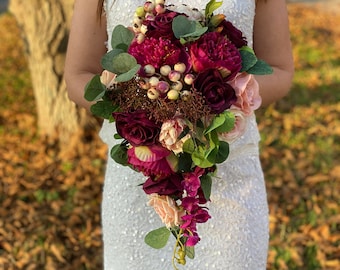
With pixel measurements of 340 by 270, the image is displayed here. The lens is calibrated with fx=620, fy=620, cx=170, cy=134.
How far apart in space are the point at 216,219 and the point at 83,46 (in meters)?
0.72

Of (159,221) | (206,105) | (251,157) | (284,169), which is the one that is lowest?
(284,169)

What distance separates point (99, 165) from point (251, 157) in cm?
315

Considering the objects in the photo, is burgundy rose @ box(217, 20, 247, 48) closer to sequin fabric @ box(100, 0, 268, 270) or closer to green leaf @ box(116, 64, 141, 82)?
green leaf @ box(116, 64, 141, 82)

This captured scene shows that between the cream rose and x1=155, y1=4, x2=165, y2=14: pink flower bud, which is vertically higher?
x1=155, y1=4, x2=165, y2=14: pink flower bud

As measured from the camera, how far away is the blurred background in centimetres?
413

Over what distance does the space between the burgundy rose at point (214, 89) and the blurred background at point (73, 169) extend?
9.01 ft

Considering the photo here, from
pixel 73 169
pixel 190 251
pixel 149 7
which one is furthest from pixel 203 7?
pixel 73 169

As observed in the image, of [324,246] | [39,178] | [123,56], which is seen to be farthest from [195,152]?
[39,178]

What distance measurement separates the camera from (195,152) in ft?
4.99

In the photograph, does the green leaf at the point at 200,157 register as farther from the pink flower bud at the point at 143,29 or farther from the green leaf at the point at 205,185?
the pink flower bud at the point at 143,29

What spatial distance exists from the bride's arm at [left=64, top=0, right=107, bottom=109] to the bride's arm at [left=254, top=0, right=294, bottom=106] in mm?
526

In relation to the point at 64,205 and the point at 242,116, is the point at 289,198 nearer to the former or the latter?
the point at 64,205

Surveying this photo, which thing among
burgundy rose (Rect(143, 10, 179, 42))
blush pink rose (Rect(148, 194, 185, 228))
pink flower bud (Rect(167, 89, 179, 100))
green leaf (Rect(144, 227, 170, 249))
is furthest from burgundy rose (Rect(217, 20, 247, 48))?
green leaf (Rect(144, 227, 170, 249))

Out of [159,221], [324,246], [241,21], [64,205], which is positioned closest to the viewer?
[241,21]
